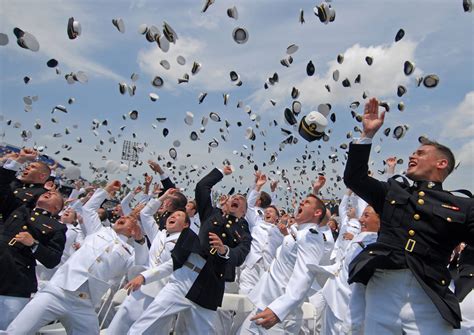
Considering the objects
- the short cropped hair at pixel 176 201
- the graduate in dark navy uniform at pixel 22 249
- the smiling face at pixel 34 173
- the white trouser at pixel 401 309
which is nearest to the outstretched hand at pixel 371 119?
the white trouser at pixel 401 309

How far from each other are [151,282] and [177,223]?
92cm

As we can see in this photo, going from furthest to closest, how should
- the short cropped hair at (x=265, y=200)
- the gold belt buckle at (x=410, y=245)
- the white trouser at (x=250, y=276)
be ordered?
1. the short cropped hair at (x=265, y=200)
2. the white trouser at (x=250, y=276)
3. the gold belt buckle at (x=410, y=245)

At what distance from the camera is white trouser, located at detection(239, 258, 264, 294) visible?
30.5 ft

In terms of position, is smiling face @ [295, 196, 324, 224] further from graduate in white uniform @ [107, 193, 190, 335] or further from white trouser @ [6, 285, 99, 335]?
white trouser @ [6, 285, 99, 335]

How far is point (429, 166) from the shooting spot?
352cm

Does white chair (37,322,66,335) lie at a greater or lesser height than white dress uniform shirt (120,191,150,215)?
lesser

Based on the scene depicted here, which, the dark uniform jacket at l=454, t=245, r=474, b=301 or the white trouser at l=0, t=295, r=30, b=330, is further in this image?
the white trouser at l=0, t=295, r=30, b=330

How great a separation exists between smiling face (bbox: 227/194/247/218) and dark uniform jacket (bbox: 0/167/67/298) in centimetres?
239

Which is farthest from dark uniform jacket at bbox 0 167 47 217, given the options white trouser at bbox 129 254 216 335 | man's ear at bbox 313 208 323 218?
man's ear at bbox 313 208 323 218

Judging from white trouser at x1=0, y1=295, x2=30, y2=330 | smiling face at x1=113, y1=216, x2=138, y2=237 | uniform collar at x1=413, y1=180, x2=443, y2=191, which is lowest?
white trouser at x1=0, y1=295, x2=30, y2=330

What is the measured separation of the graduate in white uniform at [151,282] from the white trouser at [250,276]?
8.78 feet

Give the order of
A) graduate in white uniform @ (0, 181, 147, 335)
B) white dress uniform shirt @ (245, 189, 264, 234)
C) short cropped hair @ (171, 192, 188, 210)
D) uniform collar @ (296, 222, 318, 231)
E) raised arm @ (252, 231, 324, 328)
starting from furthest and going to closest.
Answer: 1. white dress uniform shirt @ (245, 189, 264, 234)
2. short cropped hair @ (171, 192, 188, 210)
3. uniform collar @ (296, 222, 318, 231)
4. graduate in white uniform @ (0, 181, 147, 335)
5. raised arm @ (252, 231, 324, 328)

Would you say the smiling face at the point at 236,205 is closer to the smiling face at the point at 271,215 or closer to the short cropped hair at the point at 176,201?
the short cropped hair at the point at 176,201

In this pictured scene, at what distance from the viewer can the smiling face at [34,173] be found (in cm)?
689
